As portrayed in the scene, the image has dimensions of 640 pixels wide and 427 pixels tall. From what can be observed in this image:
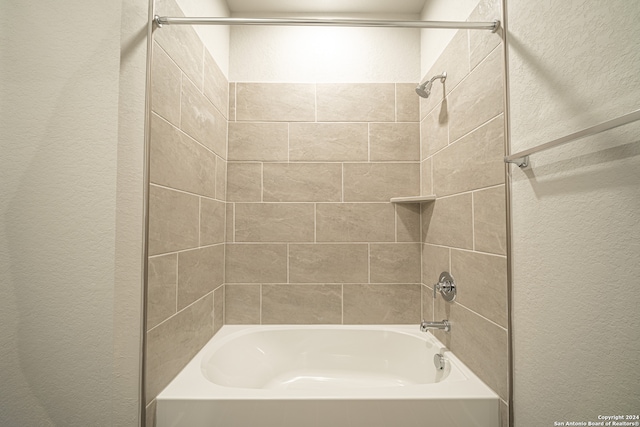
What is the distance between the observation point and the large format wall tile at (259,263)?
158cm

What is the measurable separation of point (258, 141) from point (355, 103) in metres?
0.62

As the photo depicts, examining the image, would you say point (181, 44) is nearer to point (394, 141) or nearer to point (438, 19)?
point (394, 141)

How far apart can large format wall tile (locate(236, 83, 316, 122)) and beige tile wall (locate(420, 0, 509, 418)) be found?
706mm

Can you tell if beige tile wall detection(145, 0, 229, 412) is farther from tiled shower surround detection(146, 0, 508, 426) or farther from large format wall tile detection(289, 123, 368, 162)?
large format wall tile detection(289, 123, 368, 162)

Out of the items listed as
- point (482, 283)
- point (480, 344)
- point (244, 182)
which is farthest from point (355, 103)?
point (480, 344)

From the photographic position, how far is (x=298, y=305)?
1.58 metres

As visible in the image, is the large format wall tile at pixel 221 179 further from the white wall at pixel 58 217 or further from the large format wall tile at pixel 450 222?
the large format wall tile at pixel 450 222

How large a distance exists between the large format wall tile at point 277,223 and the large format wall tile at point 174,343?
0.43 m

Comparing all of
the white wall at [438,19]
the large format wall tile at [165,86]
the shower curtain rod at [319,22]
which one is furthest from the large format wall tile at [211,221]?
the white wall at [438,19]

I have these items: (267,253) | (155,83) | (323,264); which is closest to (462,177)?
(323,264)

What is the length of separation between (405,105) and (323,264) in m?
1.07

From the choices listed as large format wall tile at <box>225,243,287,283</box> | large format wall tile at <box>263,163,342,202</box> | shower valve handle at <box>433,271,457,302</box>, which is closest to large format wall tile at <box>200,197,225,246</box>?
large format wall tile at <box>225,243,287,283</box>

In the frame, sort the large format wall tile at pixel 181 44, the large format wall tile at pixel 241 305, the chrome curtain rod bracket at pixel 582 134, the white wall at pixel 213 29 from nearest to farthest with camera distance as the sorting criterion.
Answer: the chrome curtain rod bracket at pixel 582 134
the large format wall tile at pixel 181 44
the white wall at pixel 213 29
the large format wall tile at pixel 241 305

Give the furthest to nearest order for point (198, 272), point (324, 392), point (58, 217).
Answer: point (198, 272), point (324, 392), point (58, 217)
